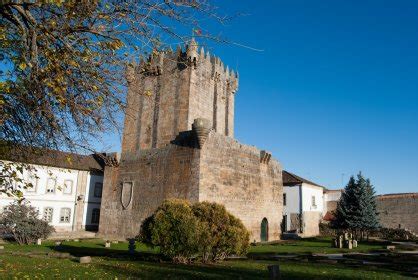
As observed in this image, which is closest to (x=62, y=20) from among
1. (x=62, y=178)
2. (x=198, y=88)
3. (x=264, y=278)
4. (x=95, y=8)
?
(x=95, y=8)

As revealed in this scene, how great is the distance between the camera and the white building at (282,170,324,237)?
34.8 meters

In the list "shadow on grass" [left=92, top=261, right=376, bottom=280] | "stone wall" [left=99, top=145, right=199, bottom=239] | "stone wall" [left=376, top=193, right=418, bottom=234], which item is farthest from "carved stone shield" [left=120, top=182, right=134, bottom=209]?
"stone wall" [left=376, top=193, right=418, bottom=234]

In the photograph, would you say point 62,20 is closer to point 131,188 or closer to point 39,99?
point 39,99

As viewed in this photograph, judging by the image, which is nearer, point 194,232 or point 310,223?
point 194,232

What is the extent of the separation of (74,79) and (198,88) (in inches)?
848

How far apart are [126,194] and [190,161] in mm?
6456

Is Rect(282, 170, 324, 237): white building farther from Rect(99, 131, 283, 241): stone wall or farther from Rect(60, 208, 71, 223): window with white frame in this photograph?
Rect(60, 208, 71, 223): window with white frame

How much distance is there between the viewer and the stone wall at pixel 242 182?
71.6ft

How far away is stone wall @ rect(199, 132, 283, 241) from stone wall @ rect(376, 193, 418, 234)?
48.8ft

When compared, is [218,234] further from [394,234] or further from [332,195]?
[332,195]

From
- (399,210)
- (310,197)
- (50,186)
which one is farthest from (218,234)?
(399,210)

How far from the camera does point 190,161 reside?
21766 millimetres

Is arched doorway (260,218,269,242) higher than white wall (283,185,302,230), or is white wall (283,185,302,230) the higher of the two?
white wall (283,185,302,230)

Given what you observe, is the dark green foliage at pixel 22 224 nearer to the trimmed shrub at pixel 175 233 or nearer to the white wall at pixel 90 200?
the trimmed shrub at pixel 175 233
